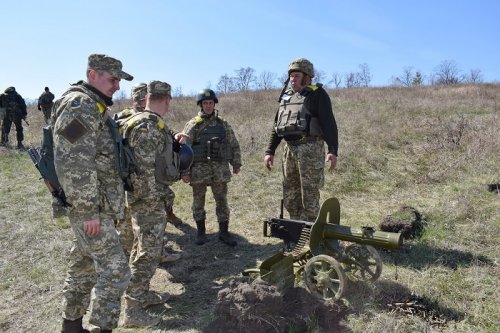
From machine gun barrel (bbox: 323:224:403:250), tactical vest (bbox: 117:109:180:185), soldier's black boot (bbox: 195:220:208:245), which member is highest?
tactical vest (bbox: 117:109:180:185)

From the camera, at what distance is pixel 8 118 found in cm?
1384

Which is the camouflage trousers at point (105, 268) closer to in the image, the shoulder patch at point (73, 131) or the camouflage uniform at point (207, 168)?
the shoulder patch at point (73, 131)

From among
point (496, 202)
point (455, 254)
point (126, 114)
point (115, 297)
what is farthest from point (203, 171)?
point (496, 202)

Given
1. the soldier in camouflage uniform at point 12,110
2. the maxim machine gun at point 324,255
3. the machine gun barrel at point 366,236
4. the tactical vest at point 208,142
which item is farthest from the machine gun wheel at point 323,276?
the soldier in camouflage uniform at point 12,110

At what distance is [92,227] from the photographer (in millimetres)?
3059

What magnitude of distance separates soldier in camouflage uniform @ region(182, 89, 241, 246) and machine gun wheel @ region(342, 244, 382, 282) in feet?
6.91

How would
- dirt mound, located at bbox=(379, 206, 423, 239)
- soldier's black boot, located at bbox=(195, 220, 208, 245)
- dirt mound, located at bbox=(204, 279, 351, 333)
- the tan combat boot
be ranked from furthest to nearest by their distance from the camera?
1. soldier's black boot, located at bbox=(195, 220, 208, 245)
2. dirt mound, located at bbox=(379, 206, 423, 239)
3. the tan combat boot
4. dirt mound, located at bbox=(204, 279, 351, 333)

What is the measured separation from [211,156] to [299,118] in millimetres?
1555

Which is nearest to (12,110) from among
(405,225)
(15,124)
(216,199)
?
(15,124)

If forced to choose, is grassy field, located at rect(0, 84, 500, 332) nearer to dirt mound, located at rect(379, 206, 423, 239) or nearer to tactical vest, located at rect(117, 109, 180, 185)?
dirt mound, located at rect(379, 206, 423, 239)

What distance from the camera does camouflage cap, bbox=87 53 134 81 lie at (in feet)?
10.5

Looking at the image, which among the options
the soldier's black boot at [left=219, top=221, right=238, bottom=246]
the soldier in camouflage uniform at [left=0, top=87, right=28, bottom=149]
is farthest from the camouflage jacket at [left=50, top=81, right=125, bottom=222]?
the soldier in camouflage uniform at [left=0, top=87, right=28, bottom=149]

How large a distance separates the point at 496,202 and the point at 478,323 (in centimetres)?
325

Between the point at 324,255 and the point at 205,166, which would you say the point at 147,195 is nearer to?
the point at 324,255
